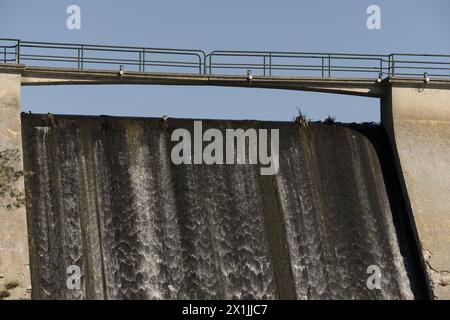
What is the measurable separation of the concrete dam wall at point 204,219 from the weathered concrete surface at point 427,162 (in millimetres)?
594

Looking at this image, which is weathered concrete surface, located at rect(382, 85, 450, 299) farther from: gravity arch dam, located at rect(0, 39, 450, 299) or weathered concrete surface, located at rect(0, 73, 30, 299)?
weathered concrete surface, located at rect(0, 73, 30, 299)

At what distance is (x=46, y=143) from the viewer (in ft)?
168

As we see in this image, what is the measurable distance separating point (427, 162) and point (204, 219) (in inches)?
317

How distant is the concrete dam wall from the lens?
49.1 meters

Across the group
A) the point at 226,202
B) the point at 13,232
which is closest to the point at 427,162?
the point at 226,202

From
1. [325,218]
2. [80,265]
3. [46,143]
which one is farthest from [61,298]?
[325,218]

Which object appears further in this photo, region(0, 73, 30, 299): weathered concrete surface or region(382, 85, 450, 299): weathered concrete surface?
region(382, 85, 450, 299): weathered concrete surface

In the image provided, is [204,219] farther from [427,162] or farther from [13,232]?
[427,162]

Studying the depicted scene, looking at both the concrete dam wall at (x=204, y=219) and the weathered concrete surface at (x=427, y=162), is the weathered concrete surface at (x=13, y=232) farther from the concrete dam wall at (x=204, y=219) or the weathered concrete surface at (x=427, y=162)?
the weathered concrete surface at (x=427, y=162)

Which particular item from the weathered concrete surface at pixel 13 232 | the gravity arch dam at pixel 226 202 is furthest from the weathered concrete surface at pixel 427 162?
the weathered concrete surface at pixel 13 232

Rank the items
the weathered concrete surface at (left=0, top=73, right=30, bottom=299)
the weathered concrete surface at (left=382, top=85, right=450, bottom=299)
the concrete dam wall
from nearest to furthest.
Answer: the weathered concrete surface at (left=0, top=73, right=30, bottom=299)
the concrete dam wall
the weathered concrete surface at (left=382, top=85, right=450, bottom=299)

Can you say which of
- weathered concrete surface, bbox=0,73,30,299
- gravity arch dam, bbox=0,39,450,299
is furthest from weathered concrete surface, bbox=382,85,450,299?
weathered concrete surface, bbox=0,73,30,299

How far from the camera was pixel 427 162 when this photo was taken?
54.0 metres

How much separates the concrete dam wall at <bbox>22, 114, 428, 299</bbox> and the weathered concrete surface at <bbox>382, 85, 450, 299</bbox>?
1.95ft
